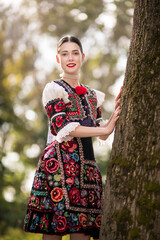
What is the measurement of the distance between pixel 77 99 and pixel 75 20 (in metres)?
7.80

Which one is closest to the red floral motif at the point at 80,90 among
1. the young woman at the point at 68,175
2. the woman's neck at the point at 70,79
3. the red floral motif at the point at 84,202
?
the young woman at the point at 68,175

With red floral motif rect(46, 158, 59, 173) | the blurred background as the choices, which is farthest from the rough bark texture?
the blurred background

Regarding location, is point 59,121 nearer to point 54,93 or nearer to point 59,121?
point 59,121

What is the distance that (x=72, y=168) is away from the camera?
2.57 meters

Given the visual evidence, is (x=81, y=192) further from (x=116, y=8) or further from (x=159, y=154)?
(x=116, y=8)

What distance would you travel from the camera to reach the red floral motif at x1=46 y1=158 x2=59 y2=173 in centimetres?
256

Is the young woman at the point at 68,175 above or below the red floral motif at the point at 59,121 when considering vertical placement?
below

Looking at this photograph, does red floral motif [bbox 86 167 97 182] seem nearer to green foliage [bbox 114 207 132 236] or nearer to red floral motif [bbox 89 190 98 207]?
red floral motif [bbox 89 190 98 207]

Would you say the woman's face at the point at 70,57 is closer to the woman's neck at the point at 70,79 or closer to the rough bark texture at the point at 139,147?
the woman's neck at the point at 70,79

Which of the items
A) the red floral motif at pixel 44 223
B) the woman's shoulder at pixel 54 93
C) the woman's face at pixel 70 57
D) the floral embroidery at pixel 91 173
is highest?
the woman's face at pixel 70 57

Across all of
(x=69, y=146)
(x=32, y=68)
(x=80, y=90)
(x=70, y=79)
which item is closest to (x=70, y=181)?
(x=69, y=146)

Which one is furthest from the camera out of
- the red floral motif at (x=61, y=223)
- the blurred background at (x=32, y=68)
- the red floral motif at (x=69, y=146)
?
the blurred background at (x=32, y=68)

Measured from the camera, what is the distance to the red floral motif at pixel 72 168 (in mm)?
2545

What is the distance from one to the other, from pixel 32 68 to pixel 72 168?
10.2 metres
